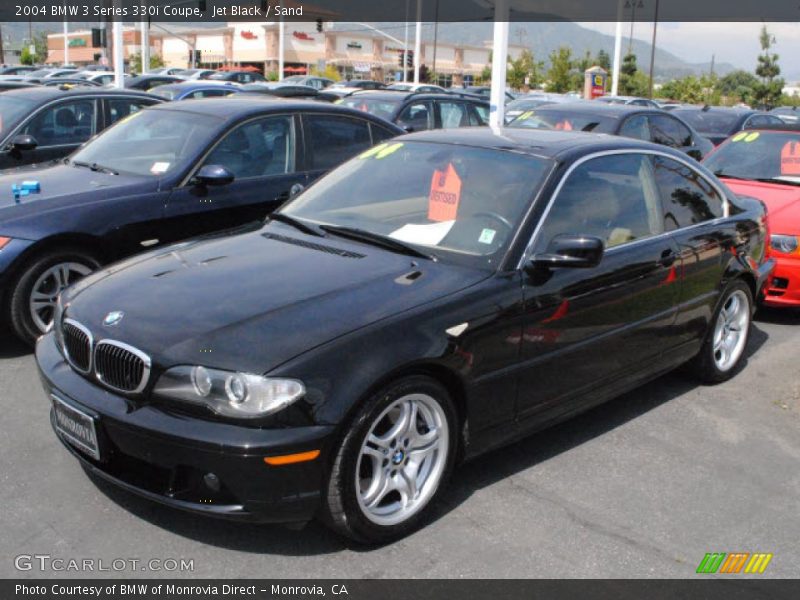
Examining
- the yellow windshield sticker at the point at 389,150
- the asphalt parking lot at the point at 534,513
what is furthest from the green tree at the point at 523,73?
the asphalt parking lot at the point at 534,513

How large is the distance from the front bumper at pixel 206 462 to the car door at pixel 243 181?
308 centimetres

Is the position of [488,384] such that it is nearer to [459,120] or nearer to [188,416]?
[188,416]

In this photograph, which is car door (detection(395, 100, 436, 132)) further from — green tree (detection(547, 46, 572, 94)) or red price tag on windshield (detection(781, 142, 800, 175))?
green tree (detection(547, 46, 572, 94))

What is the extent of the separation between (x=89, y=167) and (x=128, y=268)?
290cm

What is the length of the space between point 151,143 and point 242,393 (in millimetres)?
4148

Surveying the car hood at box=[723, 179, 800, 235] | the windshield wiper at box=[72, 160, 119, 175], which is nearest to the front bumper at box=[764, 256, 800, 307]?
the car hood at box=[723, 179, 800, 235]

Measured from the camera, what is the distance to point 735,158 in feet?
28.1

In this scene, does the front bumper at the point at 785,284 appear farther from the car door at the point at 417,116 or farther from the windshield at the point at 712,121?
the windshield at the point at 712,121

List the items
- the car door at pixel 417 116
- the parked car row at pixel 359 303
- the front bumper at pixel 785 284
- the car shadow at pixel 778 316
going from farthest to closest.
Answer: the car door at pixel 417 116 → the car shadow at pixel 778 316 → the front bumper at pixel 785 284 → the parked car row at pixel 359 303

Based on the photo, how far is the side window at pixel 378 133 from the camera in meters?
7.55

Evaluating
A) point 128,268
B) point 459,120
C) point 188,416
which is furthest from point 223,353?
point 459,120

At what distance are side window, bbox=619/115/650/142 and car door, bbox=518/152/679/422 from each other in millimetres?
6383

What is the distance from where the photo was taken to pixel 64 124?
334 inches

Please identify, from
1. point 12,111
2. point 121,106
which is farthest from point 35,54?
point 12,111
